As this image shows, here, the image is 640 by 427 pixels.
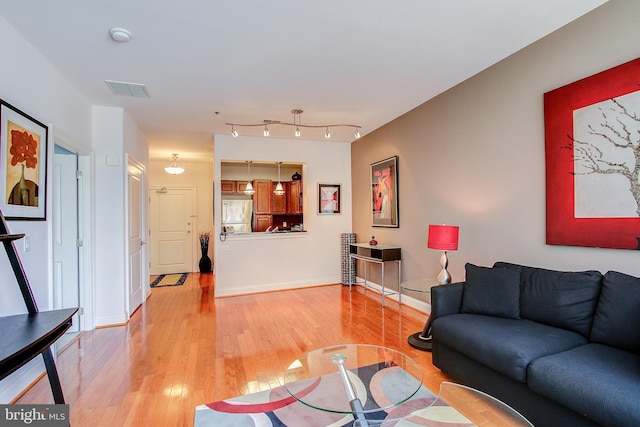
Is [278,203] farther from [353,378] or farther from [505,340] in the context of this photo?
[505,340]

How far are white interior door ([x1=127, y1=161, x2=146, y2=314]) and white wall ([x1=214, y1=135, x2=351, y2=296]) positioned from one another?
3.64 ft

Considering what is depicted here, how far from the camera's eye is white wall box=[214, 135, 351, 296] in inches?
208

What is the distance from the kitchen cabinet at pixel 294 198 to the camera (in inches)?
258

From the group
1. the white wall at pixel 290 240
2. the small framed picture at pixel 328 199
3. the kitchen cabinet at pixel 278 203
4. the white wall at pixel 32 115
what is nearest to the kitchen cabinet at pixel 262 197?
the kitchen cabinet at pixel 278 203

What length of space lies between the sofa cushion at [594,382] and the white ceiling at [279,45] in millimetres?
2301

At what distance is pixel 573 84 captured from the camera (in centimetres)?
240

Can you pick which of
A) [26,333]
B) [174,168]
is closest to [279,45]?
[26,333]

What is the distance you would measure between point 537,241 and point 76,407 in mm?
3740

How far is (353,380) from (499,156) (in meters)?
2.49

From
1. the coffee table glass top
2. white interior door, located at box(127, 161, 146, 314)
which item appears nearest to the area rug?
the coffee table glass top

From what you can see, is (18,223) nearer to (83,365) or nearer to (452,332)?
(83,365)

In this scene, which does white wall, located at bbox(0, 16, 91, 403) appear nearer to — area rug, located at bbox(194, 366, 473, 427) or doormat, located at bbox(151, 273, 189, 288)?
area rug, located at bbox(194, 366, 473, 427)

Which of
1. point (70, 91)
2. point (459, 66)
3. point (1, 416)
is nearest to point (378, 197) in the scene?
point (459, 66)

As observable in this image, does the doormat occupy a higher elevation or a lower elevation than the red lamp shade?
lower
